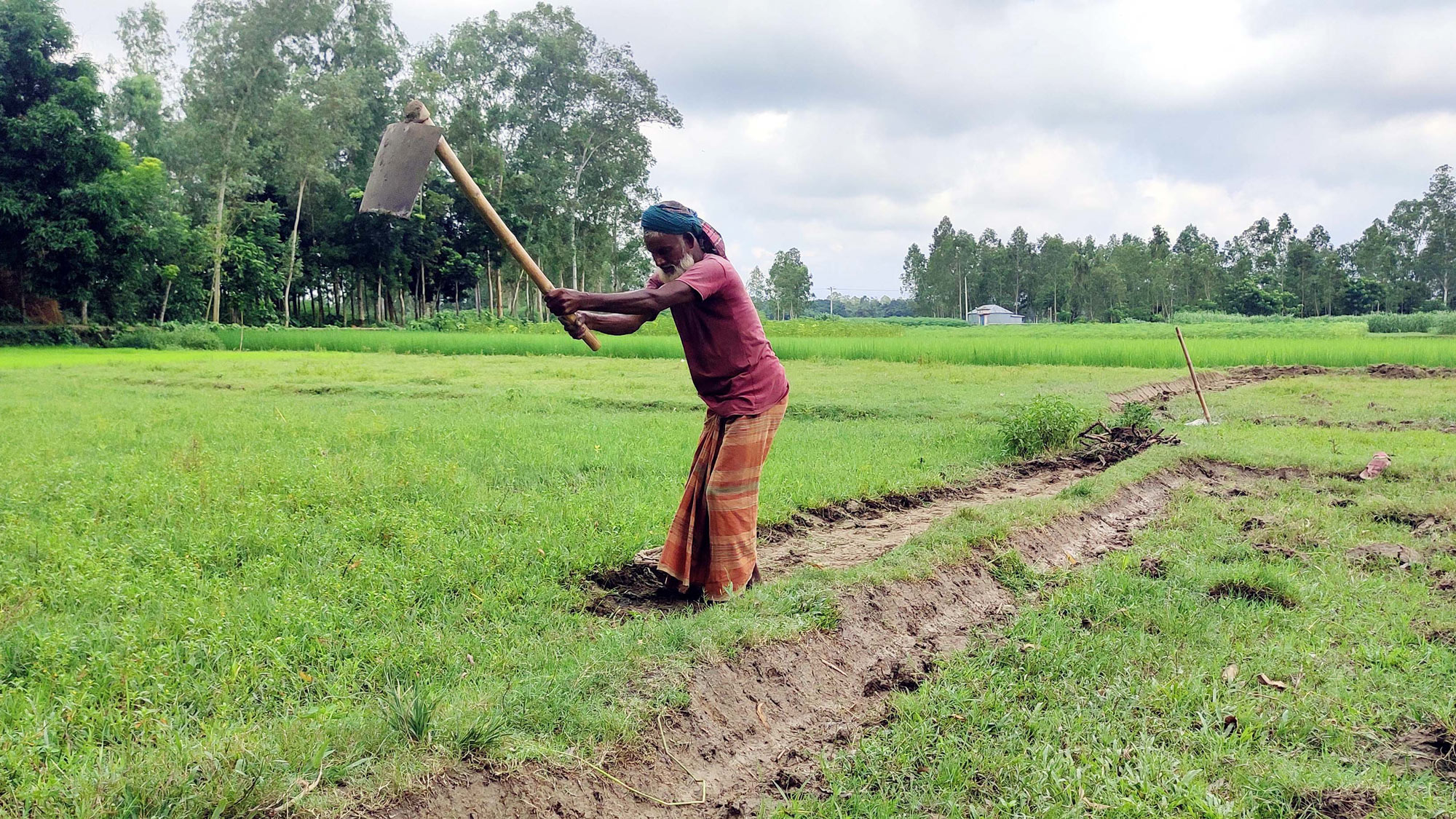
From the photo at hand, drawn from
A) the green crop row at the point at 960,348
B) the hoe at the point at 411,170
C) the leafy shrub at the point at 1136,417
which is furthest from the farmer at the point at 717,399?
the green crop row at the point at 960,348

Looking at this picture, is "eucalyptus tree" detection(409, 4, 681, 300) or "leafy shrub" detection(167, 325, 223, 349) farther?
"eucalyptus tree" detection(409, 4, 681, 300)

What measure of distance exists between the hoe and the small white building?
81.9 metres

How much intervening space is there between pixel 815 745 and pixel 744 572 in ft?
4.49

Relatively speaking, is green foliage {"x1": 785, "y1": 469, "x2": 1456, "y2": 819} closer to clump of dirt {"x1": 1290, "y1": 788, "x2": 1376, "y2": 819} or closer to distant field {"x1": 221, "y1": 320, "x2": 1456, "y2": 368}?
clump of dirt {"x1": 1290, "y1": 788, "x2": 1376, "y2": 819}

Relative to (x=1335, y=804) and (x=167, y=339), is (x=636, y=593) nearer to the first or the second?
(x=1335, y=804)

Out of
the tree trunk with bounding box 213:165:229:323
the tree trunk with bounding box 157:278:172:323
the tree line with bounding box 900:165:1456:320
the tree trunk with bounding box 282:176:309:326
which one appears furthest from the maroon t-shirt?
the tree line with bounding box 900:165:1456:320

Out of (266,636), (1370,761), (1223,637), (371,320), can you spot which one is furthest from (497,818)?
(371,320)

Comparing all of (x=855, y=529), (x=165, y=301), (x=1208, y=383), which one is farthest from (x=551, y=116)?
(x=855, y=529)

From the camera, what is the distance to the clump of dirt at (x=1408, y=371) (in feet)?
61.1

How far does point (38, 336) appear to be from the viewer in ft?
95.5

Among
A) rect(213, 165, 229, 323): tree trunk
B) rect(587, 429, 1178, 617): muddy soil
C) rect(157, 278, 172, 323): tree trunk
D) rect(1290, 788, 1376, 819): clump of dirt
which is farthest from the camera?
rect(157, 278, 172, 323): tree trunk

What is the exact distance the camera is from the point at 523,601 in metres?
4.51

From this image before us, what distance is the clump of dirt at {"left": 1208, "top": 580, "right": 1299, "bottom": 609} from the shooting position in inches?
186

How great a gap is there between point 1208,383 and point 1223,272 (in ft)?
224
